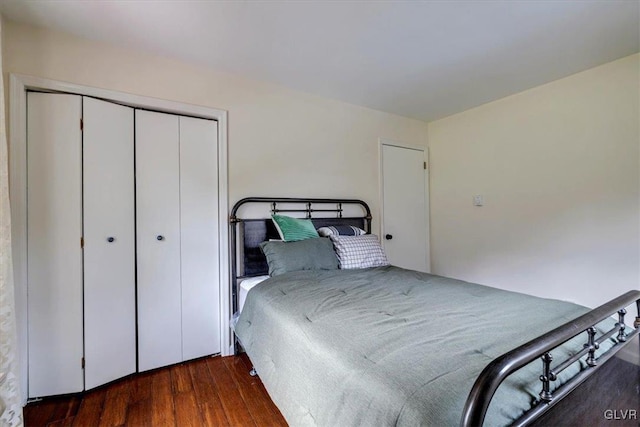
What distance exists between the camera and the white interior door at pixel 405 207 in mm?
3289

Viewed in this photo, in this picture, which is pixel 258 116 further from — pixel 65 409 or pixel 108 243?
pixel 65 409

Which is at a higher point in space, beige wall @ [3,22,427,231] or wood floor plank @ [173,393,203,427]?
beige wall @ [3,22,427,231]

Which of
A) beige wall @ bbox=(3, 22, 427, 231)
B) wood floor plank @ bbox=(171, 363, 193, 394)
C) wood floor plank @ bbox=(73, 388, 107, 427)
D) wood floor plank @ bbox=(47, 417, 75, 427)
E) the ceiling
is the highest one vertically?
the ceiling

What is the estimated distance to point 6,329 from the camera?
4.42 ft

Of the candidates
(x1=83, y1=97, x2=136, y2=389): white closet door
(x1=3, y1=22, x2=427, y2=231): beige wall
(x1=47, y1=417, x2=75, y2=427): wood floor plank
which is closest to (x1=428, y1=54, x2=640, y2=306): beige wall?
(x1=3, y1=22, x2=427, y2=231): beige wall

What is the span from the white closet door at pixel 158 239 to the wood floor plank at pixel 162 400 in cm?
12

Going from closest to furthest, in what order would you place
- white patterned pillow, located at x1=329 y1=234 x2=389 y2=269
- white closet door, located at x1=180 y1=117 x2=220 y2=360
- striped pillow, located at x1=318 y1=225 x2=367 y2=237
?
white closet door, located at x1=180 y1=117 x2=220 y2=360
white patterned pillow, located at x1=329 y1=234 x2=389 y2=269
striped pillow, located at x1=318 y1=225 x2=367 y2=237

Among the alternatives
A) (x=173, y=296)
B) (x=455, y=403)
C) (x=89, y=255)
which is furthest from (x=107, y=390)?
(x=455, y=403)

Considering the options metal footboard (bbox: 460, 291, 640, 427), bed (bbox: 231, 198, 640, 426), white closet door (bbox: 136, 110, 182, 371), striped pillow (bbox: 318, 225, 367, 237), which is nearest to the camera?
metal footboard (bbox: 460, 291, 640, 427)

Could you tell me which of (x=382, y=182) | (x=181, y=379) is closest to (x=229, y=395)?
(x=181, y=379)

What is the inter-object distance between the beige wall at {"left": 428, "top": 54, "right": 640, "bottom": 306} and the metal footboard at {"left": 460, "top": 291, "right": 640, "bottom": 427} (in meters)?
1.45

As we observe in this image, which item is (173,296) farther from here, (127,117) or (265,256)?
(127,117)

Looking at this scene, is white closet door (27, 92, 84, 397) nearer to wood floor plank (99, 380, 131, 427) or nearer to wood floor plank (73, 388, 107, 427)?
wood floor plank (73, 388, 107, 427)

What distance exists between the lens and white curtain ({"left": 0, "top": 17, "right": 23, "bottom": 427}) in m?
1.33
